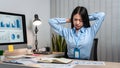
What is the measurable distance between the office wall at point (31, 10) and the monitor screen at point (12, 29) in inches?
A: 8.0

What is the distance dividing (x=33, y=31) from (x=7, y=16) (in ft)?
2.95

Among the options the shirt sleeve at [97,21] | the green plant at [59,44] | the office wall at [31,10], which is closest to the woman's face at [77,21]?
the shirt sleeve at [97,21]

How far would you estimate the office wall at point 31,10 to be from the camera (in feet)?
10.1

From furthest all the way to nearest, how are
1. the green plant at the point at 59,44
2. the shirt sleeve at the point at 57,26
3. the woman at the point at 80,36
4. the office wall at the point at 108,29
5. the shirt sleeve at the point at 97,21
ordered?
the green plant at the point at 59,44
the office wall at the point at 108,29
the shirt sleeve at the point at 57,26
the shirt sleeve at the point at 97,21
the woman at the point at 80,36

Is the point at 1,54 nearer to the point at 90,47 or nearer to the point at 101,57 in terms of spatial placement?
the point at 90,47

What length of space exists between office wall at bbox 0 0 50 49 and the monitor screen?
20cm

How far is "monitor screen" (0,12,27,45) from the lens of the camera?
267 centimetres

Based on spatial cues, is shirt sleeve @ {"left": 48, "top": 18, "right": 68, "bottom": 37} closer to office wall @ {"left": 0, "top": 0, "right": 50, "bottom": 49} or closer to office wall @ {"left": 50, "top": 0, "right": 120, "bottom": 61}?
office wall @ {"left": 0, "top": 0, "right": 50, "bottom": 49}

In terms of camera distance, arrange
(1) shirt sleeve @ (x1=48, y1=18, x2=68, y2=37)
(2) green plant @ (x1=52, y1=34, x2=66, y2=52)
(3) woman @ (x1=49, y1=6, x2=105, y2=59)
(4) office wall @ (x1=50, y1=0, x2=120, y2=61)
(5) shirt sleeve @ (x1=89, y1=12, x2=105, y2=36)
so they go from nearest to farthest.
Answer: (3) woman @ (x1=49, y1=6, x2=105, y2=59) < (5) shirt sleeve @ (x1=89, y1=12, x2=105, y2=36) < (1) shirt sleeve @ (x1=48, y1=18, x2=68, y2=37) < (4) office wall @ (x1=50, y1=0, x2=120, y2=61) < (2) green plant @ (x1=52, y1=34, x2=66, y2=52)

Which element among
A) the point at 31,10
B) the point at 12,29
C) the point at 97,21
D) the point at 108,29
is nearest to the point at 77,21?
the point at 97,21

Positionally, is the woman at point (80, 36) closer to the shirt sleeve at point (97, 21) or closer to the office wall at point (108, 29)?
the shirt sleeve at point (97, 21)

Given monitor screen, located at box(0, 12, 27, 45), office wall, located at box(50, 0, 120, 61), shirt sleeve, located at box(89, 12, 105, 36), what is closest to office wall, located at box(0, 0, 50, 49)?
monitor screen, located at box(0, 12, 27, 45)

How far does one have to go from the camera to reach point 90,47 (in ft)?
8.00

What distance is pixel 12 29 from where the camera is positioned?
2.81m
